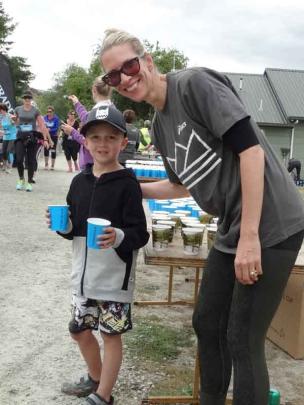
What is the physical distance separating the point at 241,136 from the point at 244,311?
68cm

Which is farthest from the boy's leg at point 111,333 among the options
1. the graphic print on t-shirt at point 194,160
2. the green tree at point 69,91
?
the green tree at point 69,91

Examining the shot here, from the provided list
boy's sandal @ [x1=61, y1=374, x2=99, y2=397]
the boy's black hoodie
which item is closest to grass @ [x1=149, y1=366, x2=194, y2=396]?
boy's sandal @ [x1=61, y1=374, x2=99, y2=397]

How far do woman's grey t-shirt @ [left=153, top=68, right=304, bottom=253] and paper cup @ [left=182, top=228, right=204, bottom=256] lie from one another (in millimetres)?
655

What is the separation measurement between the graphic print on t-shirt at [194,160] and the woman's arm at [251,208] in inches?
5.9

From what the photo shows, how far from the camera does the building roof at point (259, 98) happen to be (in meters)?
30.1

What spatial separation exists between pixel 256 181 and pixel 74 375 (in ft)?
6.48

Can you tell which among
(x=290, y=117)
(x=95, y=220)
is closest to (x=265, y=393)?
(x=95, y=220)

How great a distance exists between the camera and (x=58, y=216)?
8.39 feet

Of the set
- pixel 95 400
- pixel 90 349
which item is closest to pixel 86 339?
pixel 90 349

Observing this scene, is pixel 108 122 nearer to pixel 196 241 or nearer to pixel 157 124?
pixel 157 124

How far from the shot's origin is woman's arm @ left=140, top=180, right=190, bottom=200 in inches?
107

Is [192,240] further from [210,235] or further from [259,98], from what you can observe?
[259,98]

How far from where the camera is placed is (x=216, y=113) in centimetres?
188

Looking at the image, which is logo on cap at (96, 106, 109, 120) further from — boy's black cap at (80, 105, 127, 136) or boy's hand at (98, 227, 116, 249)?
boy's hand at (98, 227, 116, 249)
